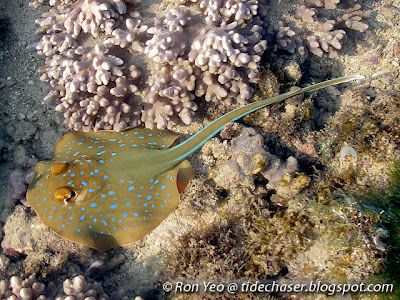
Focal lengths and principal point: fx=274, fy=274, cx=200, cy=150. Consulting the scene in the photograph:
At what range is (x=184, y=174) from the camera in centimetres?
445

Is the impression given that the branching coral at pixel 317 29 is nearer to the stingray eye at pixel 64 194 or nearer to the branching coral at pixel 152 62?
the branching coral at pixel 152 62

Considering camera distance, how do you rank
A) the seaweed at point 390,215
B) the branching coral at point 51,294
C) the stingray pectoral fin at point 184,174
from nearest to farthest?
the seaweed at point 390,215, the branching coral at point 51,294, the stingray pectoral fin at point 184,174

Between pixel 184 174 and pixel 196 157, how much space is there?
17.0 inches

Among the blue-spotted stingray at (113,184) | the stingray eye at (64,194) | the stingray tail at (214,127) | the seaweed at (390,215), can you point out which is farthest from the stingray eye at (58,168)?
the seaweed at (390,215)

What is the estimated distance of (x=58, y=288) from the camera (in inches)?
165

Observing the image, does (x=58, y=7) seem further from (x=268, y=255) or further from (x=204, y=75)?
(x=268, y=255)

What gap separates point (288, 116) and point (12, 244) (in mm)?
5065

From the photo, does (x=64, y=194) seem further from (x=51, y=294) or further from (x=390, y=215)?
(x=390, y=215)

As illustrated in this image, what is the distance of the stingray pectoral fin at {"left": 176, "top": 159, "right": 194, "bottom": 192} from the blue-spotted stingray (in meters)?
0.02

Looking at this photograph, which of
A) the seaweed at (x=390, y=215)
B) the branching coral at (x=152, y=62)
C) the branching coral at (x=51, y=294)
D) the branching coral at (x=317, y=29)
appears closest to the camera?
the seaweed at (x=390, y=215)

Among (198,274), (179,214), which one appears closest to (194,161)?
(179,214)

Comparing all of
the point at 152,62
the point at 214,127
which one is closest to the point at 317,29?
the point at 214,127

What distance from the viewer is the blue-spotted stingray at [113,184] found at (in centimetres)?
401

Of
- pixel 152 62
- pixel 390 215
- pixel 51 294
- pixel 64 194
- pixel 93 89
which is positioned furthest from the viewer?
pixel 152 62
